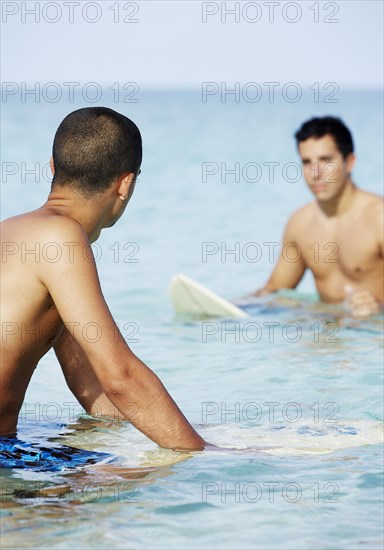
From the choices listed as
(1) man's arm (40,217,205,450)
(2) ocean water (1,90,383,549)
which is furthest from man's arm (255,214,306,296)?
(1) man's arm (40,217,205,450)

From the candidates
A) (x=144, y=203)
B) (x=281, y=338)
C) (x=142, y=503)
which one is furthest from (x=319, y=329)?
(x=144, y=203)

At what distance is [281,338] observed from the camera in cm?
731

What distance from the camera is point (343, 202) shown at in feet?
25.9

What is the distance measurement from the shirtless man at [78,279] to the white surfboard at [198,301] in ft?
13.1

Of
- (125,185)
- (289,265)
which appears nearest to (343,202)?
(289,265)

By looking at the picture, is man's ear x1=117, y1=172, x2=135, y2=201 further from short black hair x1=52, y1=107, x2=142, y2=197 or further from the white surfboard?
the white surfboard

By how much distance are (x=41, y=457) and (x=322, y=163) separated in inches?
165

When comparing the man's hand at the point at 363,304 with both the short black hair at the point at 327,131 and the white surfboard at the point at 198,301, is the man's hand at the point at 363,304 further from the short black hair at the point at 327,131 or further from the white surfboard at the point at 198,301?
the short black hair at the point at 327,131

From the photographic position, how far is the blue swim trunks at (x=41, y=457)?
3896 millimetres

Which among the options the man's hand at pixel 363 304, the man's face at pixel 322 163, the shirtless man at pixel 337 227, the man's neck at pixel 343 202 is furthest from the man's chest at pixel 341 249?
the man's face at pixel 322 163

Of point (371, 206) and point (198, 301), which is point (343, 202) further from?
point (198, 301)

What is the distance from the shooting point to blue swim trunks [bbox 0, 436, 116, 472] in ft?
12.8

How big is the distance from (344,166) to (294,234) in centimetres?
71

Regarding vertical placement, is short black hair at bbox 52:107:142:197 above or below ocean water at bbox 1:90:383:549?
above
